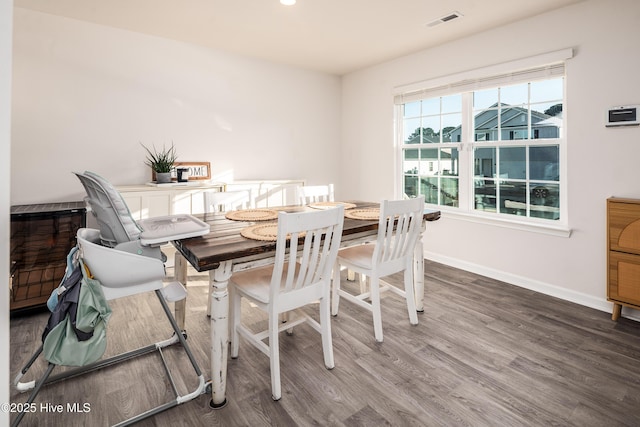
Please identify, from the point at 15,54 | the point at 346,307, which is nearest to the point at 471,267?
the point at 346,307

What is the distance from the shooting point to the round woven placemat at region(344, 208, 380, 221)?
2463mm

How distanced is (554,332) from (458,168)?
201cm

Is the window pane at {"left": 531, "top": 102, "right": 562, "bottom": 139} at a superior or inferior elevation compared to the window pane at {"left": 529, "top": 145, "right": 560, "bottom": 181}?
superior

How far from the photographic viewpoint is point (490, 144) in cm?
356

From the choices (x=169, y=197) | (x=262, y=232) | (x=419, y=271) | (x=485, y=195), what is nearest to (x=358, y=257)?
(x=419, y=271)

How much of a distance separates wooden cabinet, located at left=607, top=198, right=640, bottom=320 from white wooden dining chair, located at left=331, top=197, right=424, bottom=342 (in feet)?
4.73

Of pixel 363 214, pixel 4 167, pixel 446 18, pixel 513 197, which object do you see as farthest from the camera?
pixel 513 197

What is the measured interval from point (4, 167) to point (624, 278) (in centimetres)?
352

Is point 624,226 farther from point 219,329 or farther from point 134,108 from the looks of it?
point 134,108

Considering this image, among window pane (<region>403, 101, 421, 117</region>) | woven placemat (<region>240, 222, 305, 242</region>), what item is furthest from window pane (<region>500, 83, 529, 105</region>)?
woven placemat (<region>240, 222, 305, 242</region>)

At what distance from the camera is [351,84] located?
5.08 m

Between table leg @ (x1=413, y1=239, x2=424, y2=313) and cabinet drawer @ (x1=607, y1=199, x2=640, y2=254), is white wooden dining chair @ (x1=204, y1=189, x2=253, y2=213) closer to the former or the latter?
table leg @ (x1=413, y1=239, x2=424, y2=313)

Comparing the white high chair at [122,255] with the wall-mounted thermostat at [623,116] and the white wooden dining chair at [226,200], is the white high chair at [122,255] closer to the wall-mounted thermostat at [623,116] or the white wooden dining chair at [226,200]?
the white wooden dining chair at [226,200]

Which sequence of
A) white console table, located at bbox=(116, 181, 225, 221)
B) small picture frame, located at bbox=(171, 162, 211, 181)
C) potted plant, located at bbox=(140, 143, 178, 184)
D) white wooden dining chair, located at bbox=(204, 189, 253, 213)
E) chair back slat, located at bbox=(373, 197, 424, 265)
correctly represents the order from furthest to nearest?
small picture frame, located at bbox=(171, 162, 211, 181) → potted plant, located at bbox=(140, 143, 178, 184) → white console table, located at bbox=(116, 181, 225, 221) → white wooden dining chair, located at bbox=(204, 189, 253, 213) → chair back slat, located at bbox=(373, 197, 424, 265)
